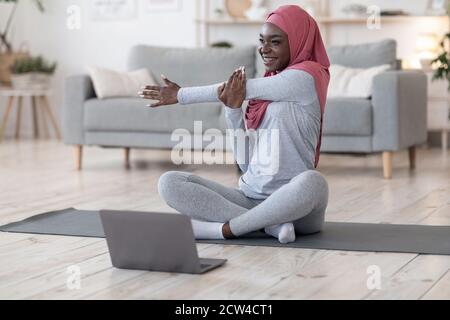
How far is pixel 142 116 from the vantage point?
5.59 m

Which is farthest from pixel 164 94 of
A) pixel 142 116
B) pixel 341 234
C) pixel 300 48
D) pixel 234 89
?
pixel 142 116

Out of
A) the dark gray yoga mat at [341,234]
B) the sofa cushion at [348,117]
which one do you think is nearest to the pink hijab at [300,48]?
the dark gray yoga mat at [341,234]

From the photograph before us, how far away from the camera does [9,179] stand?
17.1ft

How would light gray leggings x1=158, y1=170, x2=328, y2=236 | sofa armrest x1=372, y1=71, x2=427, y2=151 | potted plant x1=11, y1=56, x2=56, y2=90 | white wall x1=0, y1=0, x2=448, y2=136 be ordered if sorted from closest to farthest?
light gray leggings x1=158, y1=170, x2=328, y2=236 → sofa armrest x1=372, y1=71, x2=427, y2=151 → white wall x1=0, y1=0, x2=448, y2=136 → potted plant x1=11, y1=56, x2=56, y2=90

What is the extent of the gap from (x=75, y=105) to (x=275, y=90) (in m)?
2.91

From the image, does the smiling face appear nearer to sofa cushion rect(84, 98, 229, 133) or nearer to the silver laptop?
the silver laptop

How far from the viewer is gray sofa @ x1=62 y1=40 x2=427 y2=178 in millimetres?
5199

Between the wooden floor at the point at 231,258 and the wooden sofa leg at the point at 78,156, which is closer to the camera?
the wooden floor at the point at 231,258

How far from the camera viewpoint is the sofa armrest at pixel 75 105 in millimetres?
5762

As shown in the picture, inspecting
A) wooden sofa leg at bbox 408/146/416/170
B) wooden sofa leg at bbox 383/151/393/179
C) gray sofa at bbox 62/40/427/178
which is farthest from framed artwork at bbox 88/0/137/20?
wooden sofa leg at bbox 383/151/393/179

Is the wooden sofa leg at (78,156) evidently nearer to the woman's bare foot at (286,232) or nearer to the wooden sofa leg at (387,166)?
the wooden sofa leg at (387,166)

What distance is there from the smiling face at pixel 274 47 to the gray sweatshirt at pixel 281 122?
0.18ft

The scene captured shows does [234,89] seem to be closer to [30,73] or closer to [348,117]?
[348,117]

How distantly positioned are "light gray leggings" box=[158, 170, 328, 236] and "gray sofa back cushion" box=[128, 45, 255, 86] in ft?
9.35
